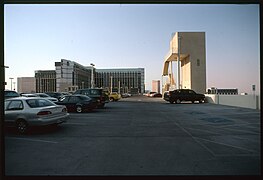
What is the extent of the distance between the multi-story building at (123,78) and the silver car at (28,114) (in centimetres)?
10343

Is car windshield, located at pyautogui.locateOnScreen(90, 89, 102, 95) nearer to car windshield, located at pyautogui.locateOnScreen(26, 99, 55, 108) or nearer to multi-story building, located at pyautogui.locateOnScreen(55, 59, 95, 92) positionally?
car windshield, located at pyautogui.locateOnScreen(26, 99, 55, 108)

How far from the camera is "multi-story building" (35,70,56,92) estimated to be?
94250mm

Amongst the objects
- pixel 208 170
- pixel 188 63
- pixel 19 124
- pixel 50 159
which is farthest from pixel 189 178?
pixel 188 63

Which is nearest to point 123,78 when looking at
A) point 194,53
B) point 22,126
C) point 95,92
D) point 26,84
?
point 26,84

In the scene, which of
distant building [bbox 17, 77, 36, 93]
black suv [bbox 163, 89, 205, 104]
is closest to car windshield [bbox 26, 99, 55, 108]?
black suv [bbox 163, 89, 205, 104]

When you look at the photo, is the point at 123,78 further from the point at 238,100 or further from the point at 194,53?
the point at 238,100

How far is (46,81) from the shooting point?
95125 millimetres

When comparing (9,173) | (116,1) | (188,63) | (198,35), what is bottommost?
Result: (9,173)

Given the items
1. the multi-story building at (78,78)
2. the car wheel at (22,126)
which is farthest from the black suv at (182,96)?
the multi-story building at (78,78)

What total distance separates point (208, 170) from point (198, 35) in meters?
37.1

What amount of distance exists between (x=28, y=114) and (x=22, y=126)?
61 centimetres

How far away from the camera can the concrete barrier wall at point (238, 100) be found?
1853 cm

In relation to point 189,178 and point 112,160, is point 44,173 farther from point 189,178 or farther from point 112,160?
point 189,178

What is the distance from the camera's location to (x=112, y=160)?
5375 mm
